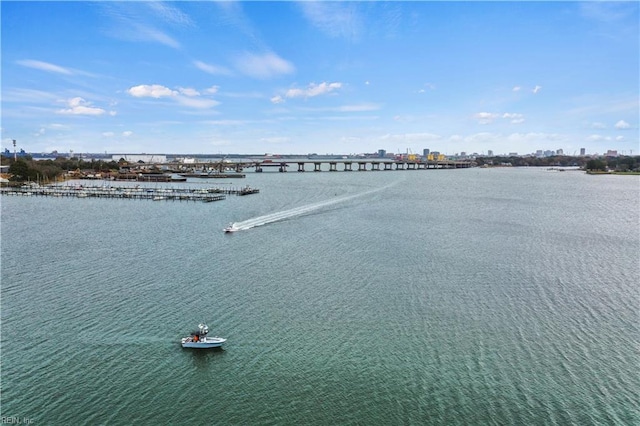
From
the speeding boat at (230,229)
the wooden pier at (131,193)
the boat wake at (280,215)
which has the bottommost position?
the speeding boat at (230,229)

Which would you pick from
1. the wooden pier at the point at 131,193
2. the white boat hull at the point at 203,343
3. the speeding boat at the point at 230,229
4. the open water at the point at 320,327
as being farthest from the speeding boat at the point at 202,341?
the wooden pier at the point at 131,193

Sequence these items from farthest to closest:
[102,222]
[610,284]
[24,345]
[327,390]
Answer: [102,222], [610,284], [24,345], [327,390]

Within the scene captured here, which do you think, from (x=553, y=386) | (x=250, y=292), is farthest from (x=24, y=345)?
(x=553, y=386)

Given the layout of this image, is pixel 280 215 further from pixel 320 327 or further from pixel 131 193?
pixel 131 193

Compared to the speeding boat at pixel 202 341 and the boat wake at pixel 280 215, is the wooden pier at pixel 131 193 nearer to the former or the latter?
the boat wake at pixel 280 215

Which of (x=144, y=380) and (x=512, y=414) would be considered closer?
(x=512, y=414)

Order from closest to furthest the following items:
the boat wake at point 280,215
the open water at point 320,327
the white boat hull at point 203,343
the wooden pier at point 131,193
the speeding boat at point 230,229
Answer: the open water at point 320,327
the white boat hull at point 203,343
the speeding boat at point 230,229
the boat wake at point 280,215
the wooden pier at point 131,193

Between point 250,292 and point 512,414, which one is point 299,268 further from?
point 512,414
